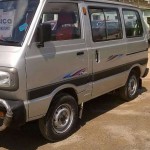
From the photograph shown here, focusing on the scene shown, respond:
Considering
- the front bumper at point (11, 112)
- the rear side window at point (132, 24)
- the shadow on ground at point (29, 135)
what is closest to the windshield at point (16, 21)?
the front bumper at point (11, 112)

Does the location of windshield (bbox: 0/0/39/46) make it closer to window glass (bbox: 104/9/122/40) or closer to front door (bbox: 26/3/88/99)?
front door (bbox: 26/3/88/99)

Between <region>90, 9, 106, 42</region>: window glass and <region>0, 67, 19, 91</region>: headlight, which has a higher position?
<region>90, 9, 106, 42</region>: window glass

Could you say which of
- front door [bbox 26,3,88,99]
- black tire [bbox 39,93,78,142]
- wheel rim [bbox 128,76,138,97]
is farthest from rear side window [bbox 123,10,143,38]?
black tire [bbox 39,93,78,142]

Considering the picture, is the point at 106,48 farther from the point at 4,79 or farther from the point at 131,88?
the point at 4,79

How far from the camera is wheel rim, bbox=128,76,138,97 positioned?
25.2 feet

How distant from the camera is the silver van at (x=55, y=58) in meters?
4.44

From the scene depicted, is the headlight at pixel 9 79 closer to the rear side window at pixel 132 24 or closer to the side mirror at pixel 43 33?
the side mirror at pixel 43 33

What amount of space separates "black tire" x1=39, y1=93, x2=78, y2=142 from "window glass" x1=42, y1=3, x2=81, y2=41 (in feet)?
2.99

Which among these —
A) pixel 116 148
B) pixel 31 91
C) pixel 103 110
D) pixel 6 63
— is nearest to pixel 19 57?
pixel 6 63

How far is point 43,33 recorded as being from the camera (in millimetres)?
4547

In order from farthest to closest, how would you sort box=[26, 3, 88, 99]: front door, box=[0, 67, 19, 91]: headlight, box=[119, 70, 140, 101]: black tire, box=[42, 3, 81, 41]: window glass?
box=[119, 70, 140, 101]: black tire < box=[42, 3, 81, 41]: window glass < box=[26, 3, 88, 99]: front door < box=[0, 67, 19, 91]: headlight

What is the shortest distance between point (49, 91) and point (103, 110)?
2.45 m

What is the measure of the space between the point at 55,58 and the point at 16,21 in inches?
29.4

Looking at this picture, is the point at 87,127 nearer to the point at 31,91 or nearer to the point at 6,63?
the point at 31,91
